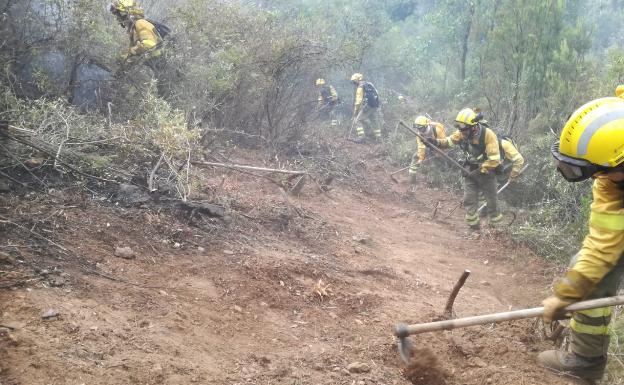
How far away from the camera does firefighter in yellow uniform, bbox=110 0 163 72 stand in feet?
23.6

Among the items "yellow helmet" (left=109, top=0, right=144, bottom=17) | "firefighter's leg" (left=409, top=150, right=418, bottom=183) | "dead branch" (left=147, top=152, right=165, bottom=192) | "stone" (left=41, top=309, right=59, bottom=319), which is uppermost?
"yellow helmet" (left=109, top=0, right=144, bottom=17)

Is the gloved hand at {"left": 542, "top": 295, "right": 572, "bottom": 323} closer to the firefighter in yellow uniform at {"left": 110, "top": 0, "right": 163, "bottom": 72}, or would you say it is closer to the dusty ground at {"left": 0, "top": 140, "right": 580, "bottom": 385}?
the dusty ground at {"left": 0, "top": 140, "right": 580, "bottom": 385}

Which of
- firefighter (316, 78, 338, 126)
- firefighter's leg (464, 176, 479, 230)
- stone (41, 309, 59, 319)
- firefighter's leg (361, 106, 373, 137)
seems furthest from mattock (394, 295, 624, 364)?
firefighter's leg (361, 106, 373, 137)

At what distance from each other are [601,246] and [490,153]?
4.49m

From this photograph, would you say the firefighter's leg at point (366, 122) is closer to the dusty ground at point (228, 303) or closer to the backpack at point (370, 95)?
the backpack at point (370, 95)

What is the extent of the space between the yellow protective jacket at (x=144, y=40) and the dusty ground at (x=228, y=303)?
2.69 m

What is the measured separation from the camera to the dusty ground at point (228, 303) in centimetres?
292

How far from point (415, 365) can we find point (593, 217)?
1503 mm

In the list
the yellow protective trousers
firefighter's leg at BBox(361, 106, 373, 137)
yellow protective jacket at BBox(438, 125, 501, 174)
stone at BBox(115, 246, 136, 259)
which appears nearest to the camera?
the yellow protective trousers

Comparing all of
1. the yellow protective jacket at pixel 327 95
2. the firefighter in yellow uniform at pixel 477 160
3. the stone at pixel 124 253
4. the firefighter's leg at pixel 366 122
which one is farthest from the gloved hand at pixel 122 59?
the firefighter's leg at pixel 366 122

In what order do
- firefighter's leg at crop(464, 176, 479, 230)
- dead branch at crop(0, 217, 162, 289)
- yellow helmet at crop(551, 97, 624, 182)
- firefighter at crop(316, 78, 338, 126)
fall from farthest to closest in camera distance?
firefighter at crop(316, 78, 338, 126) → firefighter's leg at crop(464, 176, 479, 230) → dead branch at crop(0, 217, 162, 289) → yellow helmet at crop(551, 97, 624, 182)

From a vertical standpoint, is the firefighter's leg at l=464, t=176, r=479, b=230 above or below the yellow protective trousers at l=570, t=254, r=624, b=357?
below

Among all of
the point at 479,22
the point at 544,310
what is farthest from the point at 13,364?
the point at 479,22

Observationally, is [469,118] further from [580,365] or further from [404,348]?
[404,348]
